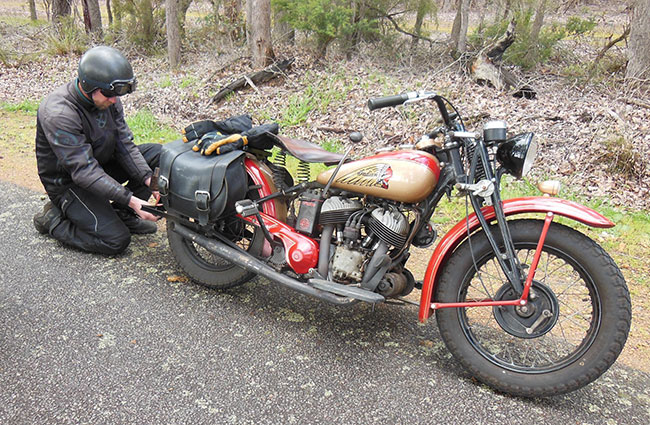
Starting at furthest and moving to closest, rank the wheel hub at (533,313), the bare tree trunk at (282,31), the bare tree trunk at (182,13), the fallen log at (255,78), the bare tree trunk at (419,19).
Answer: the bare tree trunk at (182,13), the bare tree trunk at (282,31), the bare tree trunk at (419,19), the fallen log at (255,78), the wheel hub at (533,313)

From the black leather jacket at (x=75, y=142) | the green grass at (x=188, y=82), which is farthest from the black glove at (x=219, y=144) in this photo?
the green grass at (x=188, y=82)

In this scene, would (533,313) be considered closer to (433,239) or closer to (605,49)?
(433,239)

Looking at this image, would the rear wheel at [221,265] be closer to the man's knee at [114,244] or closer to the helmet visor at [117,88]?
the man's knee at [114,244]

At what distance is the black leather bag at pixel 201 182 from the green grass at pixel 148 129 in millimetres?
3834

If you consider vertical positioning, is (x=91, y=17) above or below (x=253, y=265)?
below

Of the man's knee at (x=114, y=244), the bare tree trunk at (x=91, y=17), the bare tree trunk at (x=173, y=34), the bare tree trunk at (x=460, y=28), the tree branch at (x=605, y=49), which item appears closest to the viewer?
the man's knee at (x=114, y=244)

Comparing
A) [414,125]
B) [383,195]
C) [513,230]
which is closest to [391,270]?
[383,195]

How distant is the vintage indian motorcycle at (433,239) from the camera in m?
2.41

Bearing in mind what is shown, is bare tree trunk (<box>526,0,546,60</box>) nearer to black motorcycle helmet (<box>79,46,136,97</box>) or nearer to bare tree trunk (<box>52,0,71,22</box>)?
black motorcycle helmet (<box>79,46,136,97</box>)

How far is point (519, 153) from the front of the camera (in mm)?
2395

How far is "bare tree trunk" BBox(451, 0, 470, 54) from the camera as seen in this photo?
7816 mm

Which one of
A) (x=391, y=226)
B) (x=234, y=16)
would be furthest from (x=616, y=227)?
(x=234, y=16)

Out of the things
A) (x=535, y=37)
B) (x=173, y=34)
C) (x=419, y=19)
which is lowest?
(x=173, y=34)

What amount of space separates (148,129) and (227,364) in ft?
17.9
